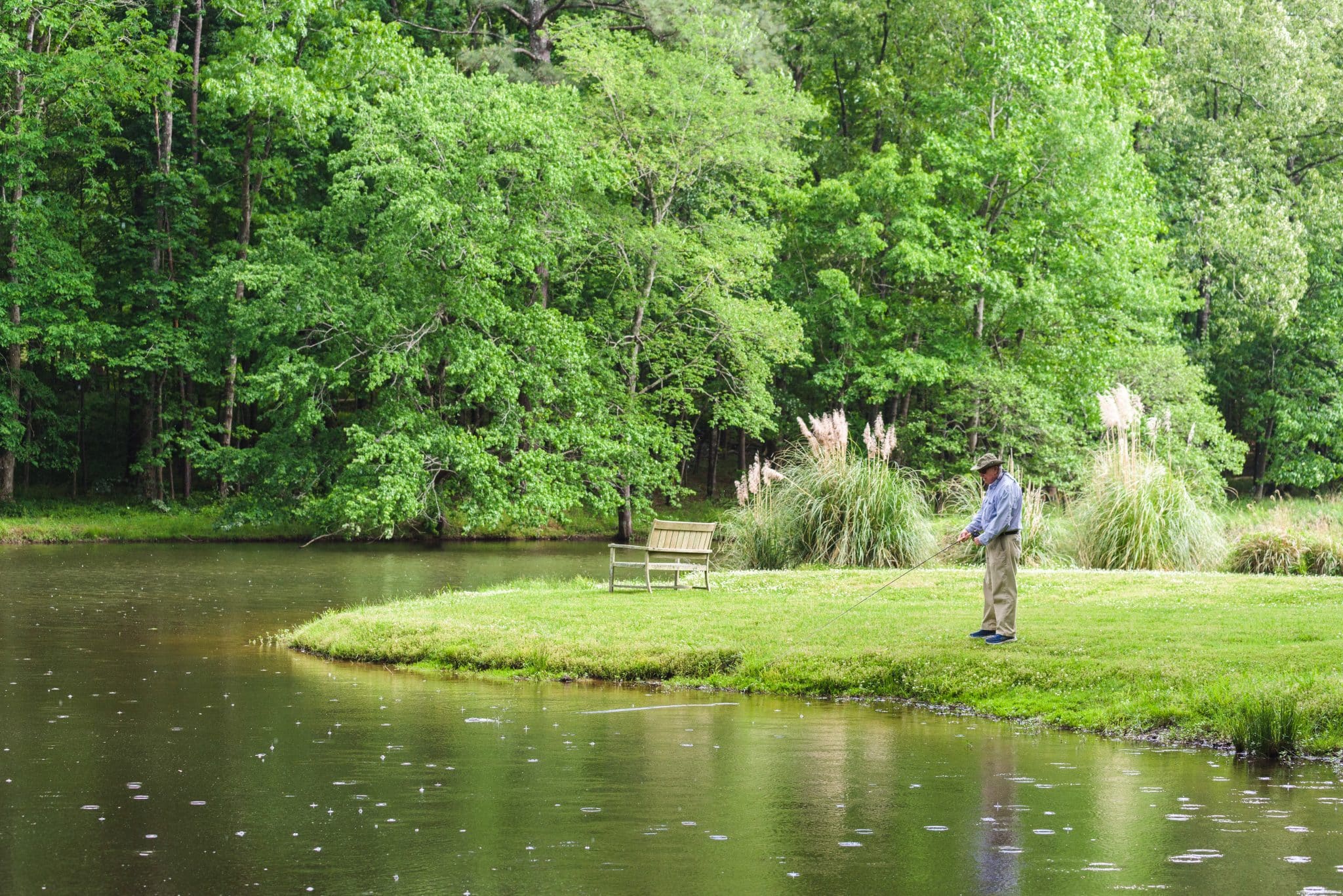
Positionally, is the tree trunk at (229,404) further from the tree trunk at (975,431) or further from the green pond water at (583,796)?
the green pond water at (583,796)

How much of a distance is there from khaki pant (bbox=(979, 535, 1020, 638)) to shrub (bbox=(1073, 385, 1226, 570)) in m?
8.21

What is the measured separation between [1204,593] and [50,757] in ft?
42.7

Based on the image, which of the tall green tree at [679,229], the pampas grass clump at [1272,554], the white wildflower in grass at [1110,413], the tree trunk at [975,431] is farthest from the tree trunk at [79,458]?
the pampas grass clump at [1272,554]

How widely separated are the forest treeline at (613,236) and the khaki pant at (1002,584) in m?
20.6

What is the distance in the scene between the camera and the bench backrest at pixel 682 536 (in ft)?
62.1

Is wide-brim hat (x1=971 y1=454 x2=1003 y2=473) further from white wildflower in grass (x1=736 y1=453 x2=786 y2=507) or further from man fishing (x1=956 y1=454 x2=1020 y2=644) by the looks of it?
white wildflower in grass (x1=736 y1=453 x2=786 y2=507)

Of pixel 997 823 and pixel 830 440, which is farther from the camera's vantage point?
pixel 830 440

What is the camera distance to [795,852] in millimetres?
6984

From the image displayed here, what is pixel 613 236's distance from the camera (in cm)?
3731

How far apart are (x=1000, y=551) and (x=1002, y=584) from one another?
0.34 meters

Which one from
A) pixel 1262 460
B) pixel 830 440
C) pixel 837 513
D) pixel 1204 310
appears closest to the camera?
pixel 837 513

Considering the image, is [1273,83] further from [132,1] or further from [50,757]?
[50,757]

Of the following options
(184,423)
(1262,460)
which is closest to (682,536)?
(184,423)

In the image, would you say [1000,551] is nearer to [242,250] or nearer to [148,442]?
[242,250]
